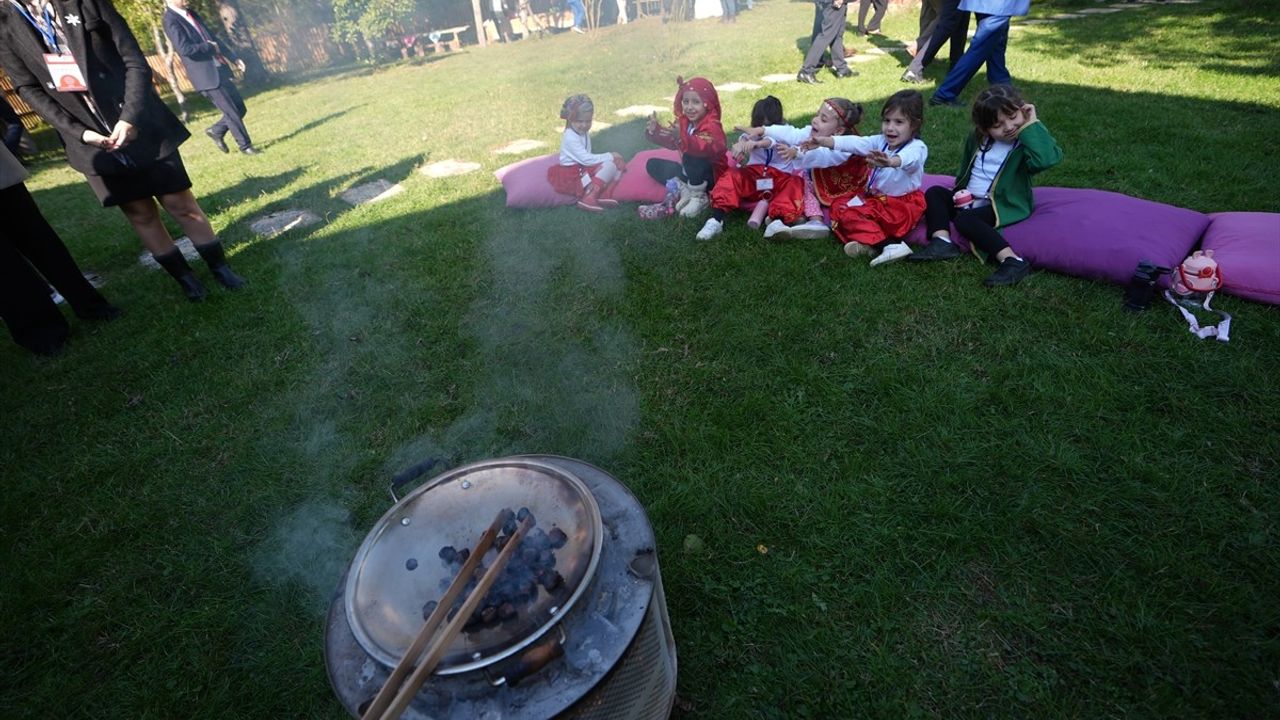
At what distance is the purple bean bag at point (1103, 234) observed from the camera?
312 cm

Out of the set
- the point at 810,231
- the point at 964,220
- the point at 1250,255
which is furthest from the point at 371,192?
the point at 1250,255

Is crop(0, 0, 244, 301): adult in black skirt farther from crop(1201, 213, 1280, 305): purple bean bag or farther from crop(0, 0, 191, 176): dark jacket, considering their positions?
crop(1201, 213, 1280, 305): purple bean bag

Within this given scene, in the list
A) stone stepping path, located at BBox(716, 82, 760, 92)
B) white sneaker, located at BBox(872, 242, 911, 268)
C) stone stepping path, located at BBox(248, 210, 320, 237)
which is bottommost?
white sneaker, located at BBox(872, 242, 911, 268)

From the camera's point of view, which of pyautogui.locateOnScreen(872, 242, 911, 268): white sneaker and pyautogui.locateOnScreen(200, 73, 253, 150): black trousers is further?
pyautogui.locateOnScreen(200, 73, 253, 150): black trousers

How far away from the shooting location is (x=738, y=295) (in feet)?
11.6

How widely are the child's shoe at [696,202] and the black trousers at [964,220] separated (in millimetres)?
1646

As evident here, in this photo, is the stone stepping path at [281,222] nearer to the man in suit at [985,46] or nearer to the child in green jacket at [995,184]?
the child in green jacket at [995,184]

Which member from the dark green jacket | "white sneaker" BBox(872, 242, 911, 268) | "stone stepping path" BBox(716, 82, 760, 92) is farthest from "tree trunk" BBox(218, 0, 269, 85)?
the dark green jacket

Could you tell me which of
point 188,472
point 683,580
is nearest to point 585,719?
point 683,580

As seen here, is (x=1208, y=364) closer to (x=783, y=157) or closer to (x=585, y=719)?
(x=783, y=157)

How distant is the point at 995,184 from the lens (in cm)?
354

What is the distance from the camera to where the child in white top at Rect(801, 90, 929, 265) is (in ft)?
11.8

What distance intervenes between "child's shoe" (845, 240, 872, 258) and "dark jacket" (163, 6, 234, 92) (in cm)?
816

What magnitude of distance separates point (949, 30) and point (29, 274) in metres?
9.19
